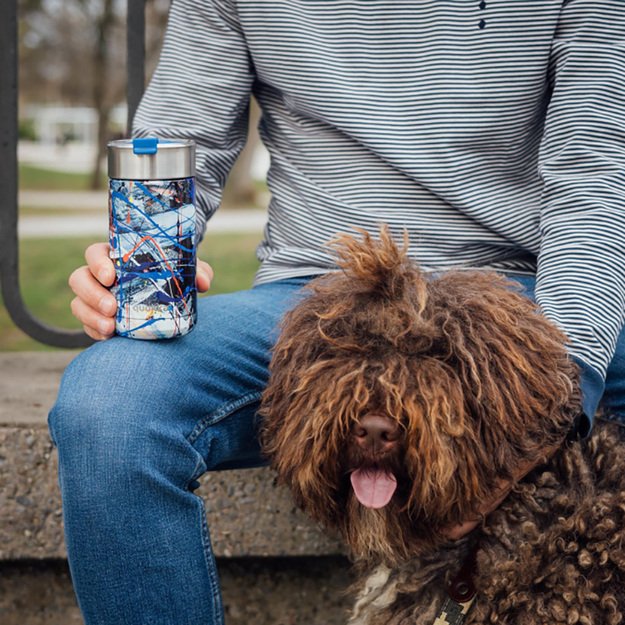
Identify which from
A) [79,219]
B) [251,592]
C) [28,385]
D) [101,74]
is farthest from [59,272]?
[101,74]

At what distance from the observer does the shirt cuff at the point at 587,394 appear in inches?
77.3

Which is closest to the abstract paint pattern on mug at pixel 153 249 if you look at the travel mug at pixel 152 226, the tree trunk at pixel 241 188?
the travel mug at pixel 152 226

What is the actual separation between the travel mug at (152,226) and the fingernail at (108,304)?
0.03 meters

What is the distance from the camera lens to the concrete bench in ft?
8.61

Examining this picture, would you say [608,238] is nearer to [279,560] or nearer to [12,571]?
[279,560]

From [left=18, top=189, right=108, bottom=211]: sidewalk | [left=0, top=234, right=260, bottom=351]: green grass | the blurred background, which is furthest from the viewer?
[left=18, top=189, right=108, bottom=211]: sidewalk

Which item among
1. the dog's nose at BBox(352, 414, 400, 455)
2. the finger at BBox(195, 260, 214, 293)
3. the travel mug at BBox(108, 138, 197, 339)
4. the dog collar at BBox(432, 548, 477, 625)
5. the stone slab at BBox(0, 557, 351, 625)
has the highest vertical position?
the travel mug at BBox(108, 138, 197, 339)

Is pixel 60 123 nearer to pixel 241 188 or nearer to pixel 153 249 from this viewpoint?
pixel 241 188

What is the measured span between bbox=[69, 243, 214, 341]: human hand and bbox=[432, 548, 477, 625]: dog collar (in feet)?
2.98

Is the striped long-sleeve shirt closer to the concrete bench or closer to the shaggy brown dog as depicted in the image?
the shaggy brown dog

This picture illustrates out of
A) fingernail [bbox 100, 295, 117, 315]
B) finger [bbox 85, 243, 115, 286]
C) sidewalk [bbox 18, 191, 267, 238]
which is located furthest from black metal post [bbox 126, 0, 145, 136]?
sidewalk [bbox 18, 191, 267, 238]

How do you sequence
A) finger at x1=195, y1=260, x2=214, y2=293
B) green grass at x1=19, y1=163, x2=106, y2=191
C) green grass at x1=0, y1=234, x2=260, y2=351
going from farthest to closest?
green grass at x1=19, y1=163, x2=106, y2=191 < green grass at x1=0, y1=234, x2=260, y2=351 < finger at x1=195, y1=260, x2=214, y2=293

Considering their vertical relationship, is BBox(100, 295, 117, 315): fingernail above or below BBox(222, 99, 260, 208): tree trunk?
above

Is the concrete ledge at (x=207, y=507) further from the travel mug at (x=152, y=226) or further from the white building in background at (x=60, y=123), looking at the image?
the white building in background at (x=60, y=123)
